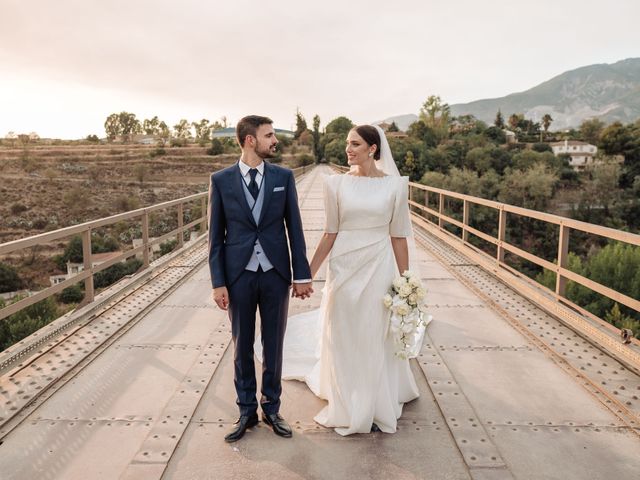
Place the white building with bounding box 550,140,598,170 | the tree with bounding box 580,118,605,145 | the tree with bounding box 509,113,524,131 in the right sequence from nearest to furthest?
the white building with bounding box 550,140,598,170
the tree with bounding box 580,118,605,145
the tree with bounding box 509,113,524,131

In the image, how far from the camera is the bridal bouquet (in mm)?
3139

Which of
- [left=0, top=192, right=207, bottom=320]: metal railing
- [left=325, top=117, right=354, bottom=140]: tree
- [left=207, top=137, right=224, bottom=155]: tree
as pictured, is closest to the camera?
[left=0, top=192, right=207, bottom=320]: metal railing

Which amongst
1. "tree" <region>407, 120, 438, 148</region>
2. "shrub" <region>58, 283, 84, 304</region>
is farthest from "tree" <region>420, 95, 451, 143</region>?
"shrub" <region>58, 283, 84, 304</region>

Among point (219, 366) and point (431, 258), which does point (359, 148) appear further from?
point (431, 258)

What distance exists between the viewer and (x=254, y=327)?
10.1ft

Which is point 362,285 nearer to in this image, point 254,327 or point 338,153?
point 254,327

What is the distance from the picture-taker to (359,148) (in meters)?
3.21

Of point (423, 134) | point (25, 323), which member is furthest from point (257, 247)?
point (423, 134)

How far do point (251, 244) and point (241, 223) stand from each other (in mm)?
142

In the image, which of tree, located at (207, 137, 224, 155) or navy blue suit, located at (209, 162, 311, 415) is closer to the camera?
navy blue suit, located at (209, 162, 311, 415)

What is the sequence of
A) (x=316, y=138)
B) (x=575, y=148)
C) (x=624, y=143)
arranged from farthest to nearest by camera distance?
(x=575, y=148) < (x=316, y=138) < (x=624, y=143)

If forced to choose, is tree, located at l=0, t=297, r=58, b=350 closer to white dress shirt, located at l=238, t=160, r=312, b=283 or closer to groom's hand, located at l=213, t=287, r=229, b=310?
groom's hand, located at l=213, t=287, r=229, b=310

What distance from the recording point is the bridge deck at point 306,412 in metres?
2.76

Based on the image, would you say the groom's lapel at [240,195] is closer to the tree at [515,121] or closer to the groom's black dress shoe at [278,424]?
the groom's black dress shoe at [278,424]
